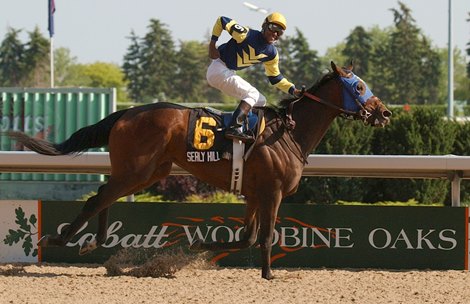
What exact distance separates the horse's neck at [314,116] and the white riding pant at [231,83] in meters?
0.44

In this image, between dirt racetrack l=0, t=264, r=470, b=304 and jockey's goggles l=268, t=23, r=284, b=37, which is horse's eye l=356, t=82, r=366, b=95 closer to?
jockey's goggles l=268, t=23, r=284, b=37

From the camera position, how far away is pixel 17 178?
1920cm

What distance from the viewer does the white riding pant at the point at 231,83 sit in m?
8.84

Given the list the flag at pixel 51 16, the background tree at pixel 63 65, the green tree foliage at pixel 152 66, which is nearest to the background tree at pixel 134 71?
the green tree foliage at pixel 152 66

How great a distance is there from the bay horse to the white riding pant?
286mm

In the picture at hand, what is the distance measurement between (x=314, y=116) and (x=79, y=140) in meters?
2.22

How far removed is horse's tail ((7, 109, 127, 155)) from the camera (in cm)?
893

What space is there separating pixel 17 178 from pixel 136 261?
9.72 m

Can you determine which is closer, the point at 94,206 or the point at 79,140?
the point at 94,206

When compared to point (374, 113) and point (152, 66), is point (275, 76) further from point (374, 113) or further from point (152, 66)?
point (152, 66)

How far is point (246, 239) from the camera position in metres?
8.99

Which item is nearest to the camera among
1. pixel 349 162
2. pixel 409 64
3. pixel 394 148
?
pixel 349 162

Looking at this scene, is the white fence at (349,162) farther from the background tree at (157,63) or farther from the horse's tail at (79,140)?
the background tree at (157,63)

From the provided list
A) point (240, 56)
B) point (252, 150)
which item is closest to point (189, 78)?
point (240, 56)
